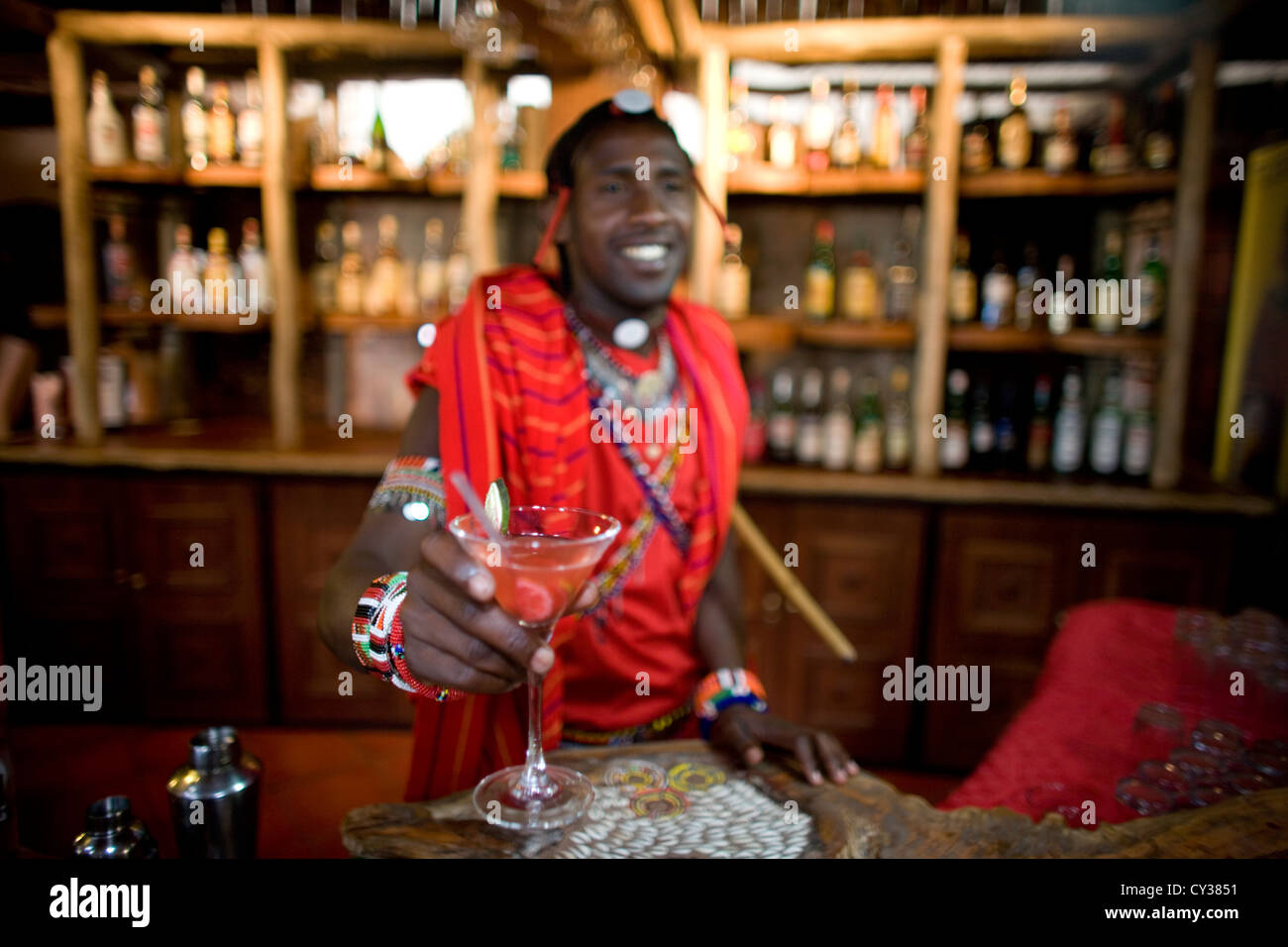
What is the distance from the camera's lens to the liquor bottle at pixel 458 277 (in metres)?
3.36

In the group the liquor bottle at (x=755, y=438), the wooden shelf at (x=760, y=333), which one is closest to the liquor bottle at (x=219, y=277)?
the wooden shelf at (x=760, y=333)

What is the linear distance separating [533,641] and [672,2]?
2365 mm

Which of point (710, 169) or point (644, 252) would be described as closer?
point (644, 252)

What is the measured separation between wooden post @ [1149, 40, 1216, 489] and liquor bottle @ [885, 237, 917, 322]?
0.87m

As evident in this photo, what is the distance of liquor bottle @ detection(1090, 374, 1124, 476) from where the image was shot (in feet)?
10.4

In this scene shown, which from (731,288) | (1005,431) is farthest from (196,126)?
(1005,431)

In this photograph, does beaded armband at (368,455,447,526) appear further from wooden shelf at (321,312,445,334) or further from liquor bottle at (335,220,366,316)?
liquor bottle at (335,220,366,316)

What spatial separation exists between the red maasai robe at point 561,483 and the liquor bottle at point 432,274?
5.67 ft

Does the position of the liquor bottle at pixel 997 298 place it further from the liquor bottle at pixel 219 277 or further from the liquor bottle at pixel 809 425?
the liquor bottle at pixel 219 277

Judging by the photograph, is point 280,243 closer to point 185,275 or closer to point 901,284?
point 185,275

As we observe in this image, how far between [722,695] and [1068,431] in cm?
235

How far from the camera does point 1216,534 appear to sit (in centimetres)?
291

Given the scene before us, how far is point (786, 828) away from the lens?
3.37 ft
